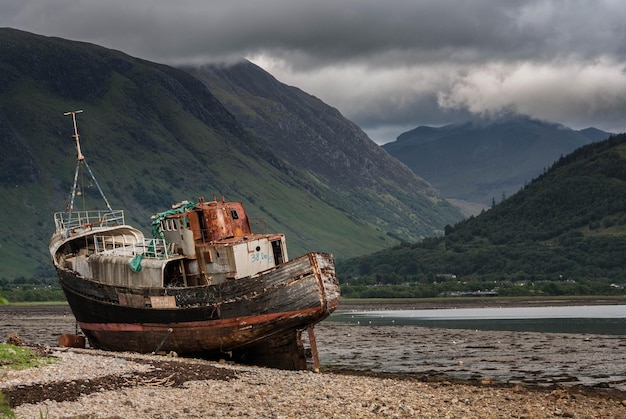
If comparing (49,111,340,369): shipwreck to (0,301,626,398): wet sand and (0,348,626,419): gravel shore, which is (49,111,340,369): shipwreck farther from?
(0,348,626,419): gravel shore

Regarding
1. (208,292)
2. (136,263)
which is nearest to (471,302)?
(136,263)

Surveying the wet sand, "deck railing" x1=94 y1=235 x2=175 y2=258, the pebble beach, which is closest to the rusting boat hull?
the pebble beach

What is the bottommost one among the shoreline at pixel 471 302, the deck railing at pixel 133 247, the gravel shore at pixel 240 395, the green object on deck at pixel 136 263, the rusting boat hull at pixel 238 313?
the shoreline at pixel 471 302

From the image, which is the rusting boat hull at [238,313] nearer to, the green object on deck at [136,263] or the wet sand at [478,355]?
the green object on deck at [136,263]

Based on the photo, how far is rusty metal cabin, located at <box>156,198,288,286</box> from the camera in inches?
2029

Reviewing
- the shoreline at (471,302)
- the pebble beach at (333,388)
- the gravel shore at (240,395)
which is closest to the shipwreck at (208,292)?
the pebble beach at (333,388)

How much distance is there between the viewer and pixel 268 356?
50.6 meters

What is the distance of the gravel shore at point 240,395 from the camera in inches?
1213

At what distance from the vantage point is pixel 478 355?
61.8 metres

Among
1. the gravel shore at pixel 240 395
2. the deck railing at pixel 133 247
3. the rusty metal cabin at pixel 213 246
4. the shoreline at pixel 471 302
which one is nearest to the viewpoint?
the gravel shore at pixel 240 395

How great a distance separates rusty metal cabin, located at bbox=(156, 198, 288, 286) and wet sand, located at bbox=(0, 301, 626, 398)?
7.76 meters

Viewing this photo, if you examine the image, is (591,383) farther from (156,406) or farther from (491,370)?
(156,406)

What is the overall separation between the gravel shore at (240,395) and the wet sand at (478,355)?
20.4ft

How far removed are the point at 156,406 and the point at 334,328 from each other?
67.0m
